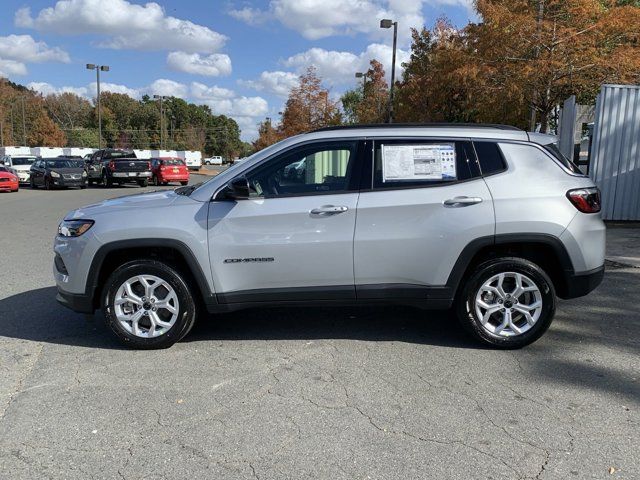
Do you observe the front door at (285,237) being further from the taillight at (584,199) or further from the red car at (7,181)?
the red car at (7,181)

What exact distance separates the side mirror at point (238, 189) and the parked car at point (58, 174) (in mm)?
25070

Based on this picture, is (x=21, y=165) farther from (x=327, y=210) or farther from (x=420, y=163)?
(x=420, y=163)

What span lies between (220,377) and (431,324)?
2195 mm

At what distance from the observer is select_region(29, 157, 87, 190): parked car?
1041 inches

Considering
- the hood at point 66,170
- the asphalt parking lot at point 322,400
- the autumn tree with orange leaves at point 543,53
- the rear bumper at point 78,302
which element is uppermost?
the autumn tree with orange leaves at point 543,53

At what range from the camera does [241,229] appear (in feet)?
14.4

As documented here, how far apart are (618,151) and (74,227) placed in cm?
995

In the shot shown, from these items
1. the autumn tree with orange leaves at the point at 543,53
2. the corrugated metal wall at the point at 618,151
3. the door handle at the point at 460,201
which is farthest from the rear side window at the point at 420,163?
the autumn tree with orange leaves at the point at 543,53

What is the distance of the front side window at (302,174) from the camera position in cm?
451

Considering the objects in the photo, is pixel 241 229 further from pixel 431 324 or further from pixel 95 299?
pixel 431 324

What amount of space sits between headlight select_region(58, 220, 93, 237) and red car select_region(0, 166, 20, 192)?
2351 cm

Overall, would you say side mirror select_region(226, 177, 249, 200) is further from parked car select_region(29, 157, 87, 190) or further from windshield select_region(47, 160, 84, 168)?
windshield select_region(47, 160, 84, 168)

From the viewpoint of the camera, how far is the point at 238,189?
14.1 feet

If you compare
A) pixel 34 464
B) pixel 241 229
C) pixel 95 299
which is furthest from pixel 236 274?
pixel 34 464
